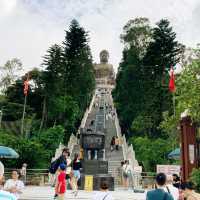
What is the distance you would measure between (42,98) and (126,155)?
15201 mm

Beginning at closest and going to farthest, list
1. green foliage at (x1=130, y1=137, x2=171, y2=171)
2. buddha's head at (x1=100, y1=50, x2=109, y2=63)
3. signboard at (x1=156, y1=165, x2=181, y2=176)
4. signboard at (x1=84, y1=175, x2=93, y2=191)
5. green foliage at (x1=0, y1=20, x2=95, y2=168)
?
signboard at (x1=156, y1=165, x2=181, y2=176) → signboard at (x1=84, y1=175, x2=93, y2=191) → green foliage at (x1=130, y1=137, x2=171, y2=171) → green foliage at (x1=0, y1=20, x2=95, y2=168) → buddha's head at (x1=100, y1=50, x2=109, y2=63)

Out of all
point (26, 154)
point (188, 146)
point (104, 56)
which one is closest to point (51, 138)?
point (26, 154)

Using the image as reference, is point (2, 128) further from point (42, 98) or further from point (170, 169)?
point (170, 169)

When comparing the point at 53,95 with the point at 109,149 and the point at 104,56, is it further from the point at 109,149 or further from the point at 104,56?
the point at 104,56

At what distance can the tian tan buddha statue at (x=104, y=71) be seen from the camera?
336ft

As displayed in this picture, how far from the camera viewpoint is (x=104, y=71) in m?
103

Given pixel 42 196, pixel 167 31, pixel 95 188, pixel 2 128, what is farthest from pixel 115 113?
pixel 42 196

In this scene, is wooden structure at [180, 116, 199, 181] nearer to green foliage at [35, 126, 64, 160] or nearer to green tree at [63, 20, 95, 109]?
green foliage at [35, 126, 64, 160]

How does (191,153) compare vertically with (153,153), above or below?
below

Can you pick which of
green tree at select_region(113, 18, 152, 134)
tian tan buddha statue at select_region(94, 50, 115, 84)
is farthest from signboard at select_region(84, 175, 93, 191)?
tian tan buddha statue at select_region(94, 50, 115, 84)

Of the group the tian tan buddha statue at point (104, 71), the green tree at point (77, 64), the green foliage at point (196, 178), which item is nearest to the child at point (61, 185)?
the green foliage at point (196, 178)

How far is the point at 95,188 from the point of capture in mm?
19109

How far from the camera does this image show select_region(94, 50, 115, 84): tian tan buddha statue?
336ft

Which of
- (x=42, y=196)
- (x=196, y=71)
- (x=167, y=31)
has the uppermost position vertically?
(x=167, y=31)
